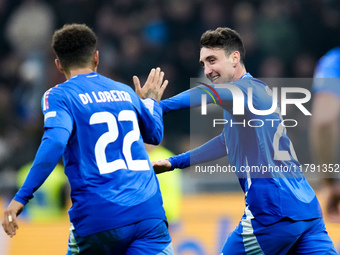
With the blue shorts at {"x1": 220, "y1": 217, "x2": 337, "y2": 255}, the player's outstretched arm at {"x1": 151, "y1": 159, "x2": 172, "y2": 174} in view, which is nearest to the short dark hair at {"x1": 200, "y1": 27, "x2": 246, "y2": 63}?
the player's outstretched arm at {"x1": 151, "y1": 159, "x2": 172, "y2": 174}

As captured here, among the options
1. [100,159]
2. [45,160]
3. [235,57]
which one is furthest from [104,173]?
[235,57]

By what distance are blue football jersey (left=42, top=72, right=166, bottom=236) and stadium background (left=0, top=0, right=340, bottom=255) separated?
6224 millimetres

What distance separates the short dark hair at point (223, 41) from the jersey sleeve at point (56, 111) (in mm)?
1233

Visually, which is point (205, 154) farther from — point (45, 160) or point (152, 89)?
point (45, 160)

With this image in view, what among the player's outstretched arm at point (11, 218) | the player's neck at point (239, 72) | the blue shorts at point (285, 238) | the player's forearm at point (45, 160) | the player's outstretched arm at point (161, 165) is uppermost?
the player's neck at point (239, 72)

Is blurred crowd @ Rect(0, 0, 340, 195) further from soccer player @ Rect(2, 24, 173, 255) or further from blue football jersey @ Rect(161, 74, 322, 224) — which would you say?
soccer player @ Rect(2, 24, 173, 255)

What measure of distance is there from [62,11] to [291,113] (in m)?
4.23

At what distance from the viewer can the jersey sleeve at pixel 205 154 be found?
4.96m

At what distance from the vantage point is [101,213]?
3.95 m

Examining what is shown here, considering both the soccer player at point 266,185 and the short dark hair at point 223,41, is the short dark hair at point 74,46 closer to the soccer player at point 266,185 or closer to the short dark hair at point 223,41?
the soccer player at point 266,185

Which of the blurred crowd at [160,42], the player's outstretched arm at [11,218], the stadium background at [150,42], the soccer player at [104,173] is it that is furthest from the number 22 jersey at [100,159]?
the blurred crowd at [160,42]

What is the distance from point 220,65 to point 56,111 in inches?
52.0

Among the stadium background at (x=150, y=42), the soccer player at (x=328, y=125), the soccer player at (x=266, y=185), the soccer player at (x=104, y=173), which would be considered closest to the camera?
the soccer player at (x=328, y=125)

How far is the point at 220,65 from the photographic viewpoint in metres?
4.68
